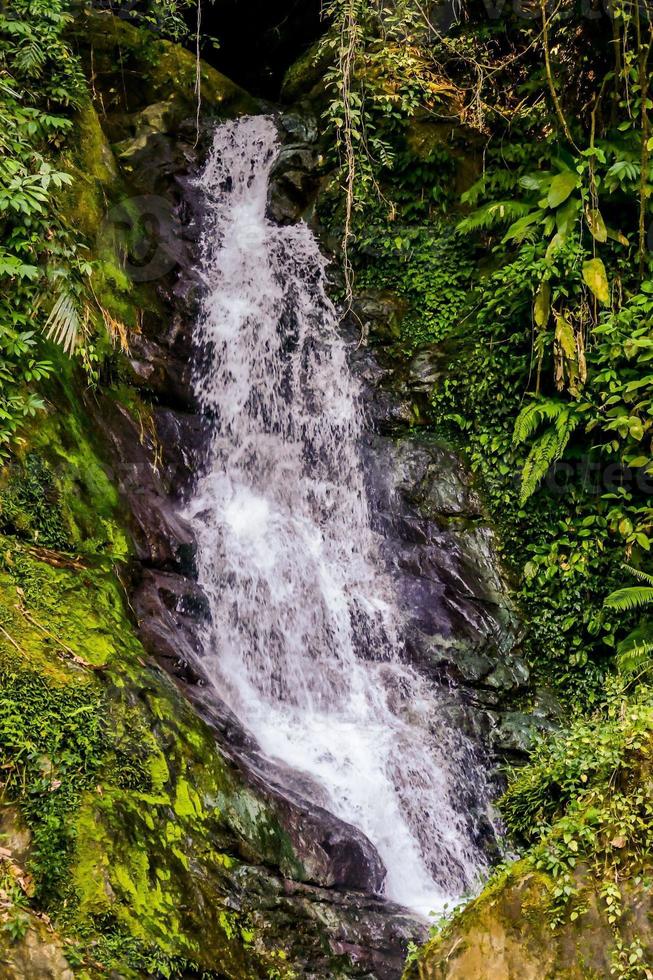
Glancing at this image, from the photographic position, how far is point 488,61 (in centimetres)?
1023

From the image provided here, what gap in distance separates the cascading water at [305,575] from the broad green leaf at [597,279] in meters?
3.51

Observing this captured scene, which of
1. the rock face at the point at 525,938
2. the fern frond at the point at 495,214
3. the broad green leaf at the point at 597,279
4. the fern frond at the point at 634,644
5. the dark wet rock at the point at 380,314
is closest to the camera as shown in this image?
the rock face at the point at 525,938

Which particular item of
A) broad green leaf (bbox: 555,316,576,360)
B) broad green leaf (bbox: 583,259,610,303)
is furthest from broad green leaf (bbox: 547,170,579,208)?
broad green leaf (bbox: 555,316,576,360)

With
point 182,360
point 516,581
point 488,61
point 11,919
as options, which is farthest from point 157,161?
point 11,919

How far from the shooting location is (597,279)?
7395 millimetres

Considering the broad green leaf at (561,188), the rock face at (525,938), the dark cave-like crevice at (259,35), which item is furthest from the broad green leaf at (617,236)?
the dark cave-like crevice at (259,35)

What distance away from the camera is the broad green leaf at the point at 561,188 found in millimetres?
7715

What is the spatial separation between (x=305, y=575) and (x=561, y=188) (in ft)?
17.2

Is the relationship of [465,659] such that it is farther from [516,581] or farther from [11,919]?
[11,919]

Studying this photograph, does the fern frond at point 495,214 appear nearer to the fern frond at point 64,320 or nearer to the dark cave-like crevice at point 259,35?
the fern frond at point 64,320

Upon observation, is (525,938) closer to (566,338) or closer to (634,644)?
(634,644)

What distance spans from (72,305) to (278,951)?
5080mm

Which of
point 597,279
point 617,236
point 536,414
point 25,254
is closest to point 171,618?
point 25,254

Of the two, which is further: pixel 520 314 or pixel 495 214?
pixel 495 214
